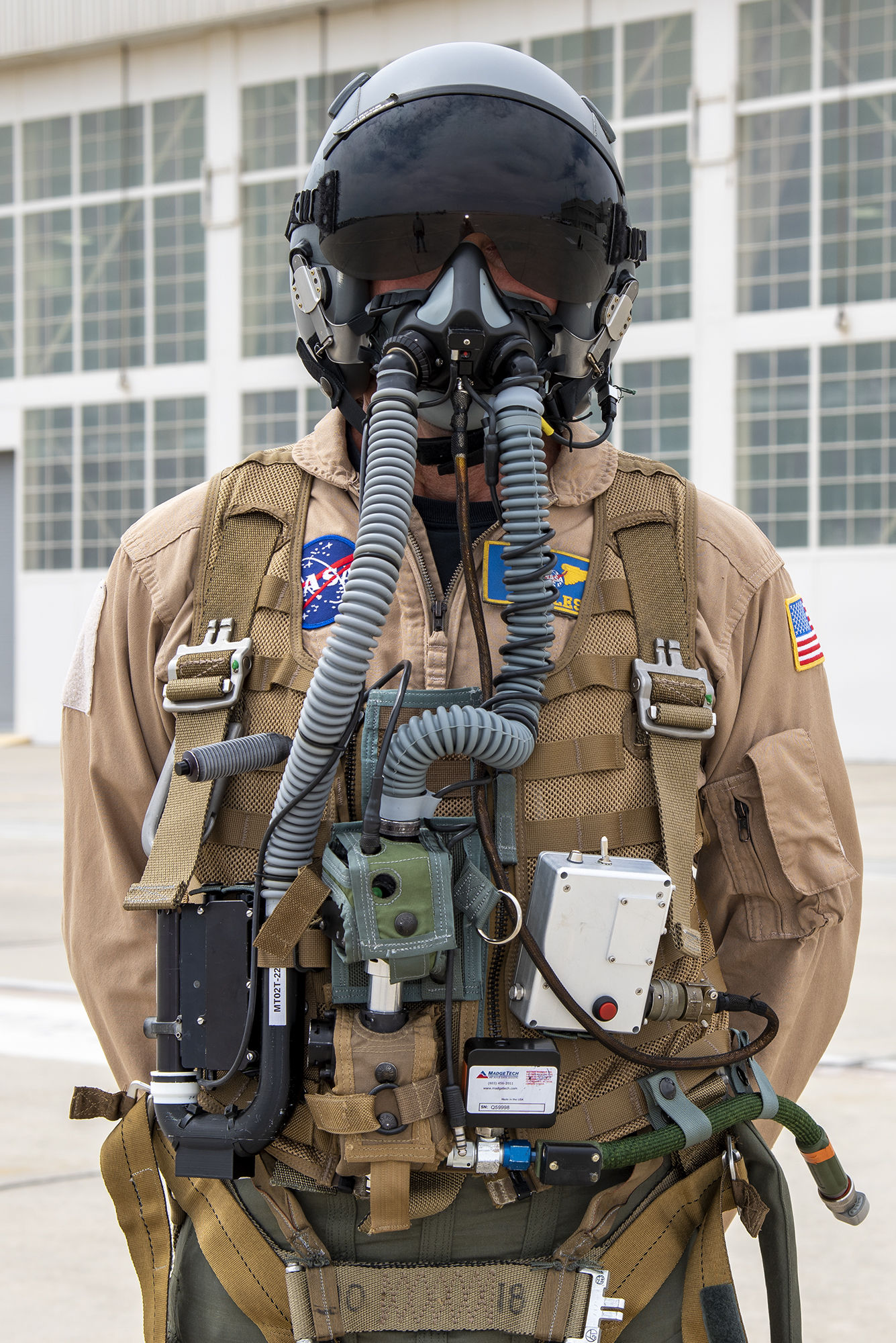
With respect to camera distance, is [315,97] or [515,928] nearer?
[515,928]

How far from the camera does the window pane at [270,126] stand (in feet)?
61.9

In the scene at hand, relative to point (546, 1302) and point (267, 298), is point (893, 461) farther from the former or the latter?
point (546, 1302)

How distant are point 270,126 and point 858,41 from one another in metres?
7.67

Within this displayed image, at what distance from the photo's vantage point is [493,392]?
5.83ft

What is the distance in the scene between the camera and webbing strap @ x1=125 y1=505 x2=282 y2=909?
173cm

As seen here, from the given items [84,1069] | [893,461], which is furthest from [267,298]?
[84,1069]

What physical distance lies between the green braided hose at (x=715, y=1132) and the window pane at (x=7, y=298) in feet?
67.6

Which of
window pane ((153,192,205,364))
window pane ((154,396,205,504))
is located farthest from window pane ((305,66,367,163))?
window pane ((154,396,205,504))

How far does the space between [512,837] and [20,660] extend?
19955 mm

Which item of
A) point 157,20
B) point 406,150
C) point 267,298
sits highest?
point 157,20

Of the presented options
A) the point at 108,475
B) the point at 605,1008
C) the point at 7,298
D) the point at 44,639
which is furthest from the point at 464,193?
the point at 7,298

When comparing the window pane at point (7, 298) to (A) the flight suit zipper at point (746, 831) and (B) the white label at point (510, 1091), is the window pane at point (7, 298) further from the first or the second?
(B) the white label at point (510, 1091)

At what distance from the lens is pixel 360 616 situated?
160cm

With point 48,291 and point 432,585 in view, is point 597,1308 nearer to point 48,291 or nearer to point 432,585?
point 432,585
